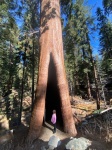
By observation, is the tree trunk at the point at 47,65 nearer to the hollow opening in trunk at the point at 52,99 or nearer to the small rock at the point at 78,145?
the hollow opening in trunk at the point at 52,99

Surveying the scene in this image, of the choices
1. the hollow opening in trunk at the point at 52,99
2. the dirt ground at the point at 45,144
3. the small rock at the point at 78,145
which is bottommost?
the dirt ground at the point at 45,144

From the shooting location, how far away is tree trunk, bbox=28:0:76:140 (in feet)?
23.1

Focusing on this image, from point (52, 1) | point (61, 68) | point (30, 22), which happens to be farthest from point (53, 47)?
point (30, 22)

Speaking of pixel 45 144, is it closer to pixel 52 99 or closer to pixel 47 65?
pixel 47 65

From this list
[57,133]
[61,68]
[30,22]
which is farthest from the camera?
[30,22]

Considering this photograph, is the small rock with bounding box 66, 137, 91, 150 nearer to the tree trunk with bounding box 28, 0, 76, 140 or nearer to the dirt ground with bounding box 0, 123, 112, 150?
the dirt ground with bounding box 0, 123, 112, 150

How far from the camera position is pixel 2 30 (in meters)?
10.7

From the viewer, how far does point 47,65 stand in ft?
24.8

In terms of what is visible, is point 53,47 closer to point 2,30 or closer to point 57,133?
point 57,133

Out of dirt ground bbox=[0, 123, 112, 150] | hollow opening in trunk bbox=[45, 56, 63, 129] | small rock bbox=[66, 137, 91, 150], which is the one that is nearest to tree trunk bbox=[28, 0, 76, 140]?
dirt ground bbox=[0, 123, 112, 150]

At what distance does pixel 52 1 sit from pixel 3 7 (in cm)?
308

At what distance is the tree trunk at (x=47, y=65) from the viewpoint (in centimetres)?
704

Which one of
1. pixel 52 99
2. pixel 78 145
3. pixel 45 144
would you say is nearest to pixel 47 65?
pixel 52 99

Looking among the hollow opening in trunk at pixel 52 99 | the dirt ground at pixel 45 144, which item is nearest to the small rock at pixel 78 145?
the dirt ground at pixel 45 144
